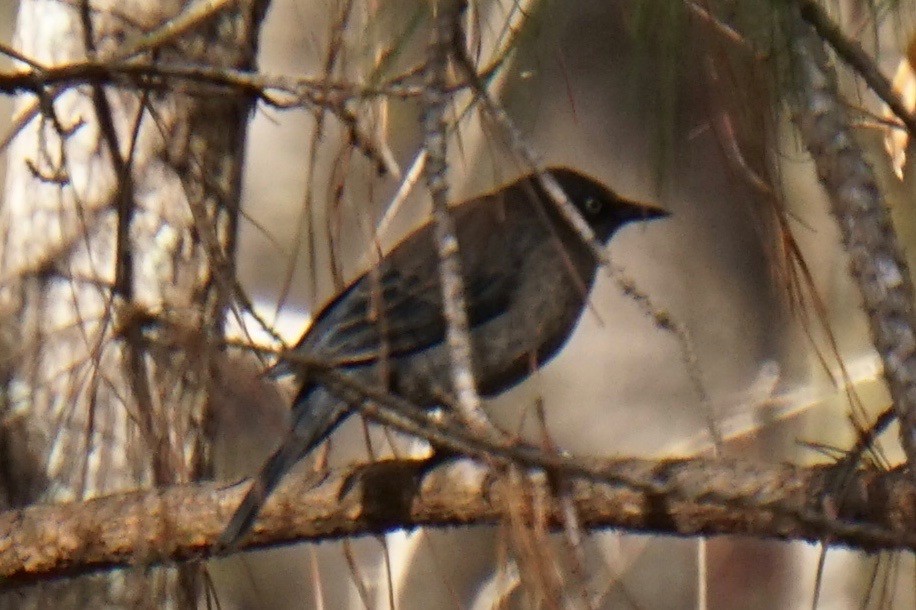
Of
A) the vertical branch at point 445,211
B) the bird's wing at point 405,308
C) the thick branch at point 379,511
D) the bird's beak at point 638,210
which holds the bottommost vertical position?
the thick branch at point 379,511

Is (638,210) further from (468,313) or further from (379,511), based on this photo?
(379,511)

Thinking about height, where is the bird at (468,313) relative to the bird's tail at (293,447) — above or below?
above

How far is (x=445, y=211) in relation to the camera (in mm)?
2215

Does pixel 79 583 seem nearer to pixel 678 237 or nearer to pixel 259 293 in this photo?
pixel 259 293

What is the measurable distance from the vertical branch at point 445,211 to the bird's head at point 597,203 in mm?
2265

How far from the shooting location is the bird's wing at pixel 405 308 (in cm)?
372

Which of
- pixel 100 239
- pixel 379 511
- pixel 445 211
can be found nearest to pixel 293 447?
pixel 379 511

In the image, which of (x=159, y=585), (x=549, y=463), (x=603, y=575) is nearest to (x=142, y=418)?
(x=159, y=585)

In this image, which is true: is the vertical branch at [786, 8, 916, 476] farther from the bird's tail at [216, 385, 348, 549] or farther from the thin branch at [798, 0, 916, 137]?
the bird's tail at [216, 385, 348, 549]

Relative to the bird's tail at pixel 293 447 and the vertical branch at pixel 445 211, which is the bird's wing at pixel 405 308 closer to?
the bird's tail at pixel 293 447

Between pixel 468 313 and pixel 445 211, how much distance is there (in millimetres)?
1812

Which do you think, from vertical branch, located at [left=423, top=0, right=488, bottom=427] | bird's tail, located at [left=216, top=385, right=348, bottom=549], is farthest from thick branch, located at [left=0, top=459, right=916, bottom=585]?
vertical branch, located at [left=423, top=0, right=488, bottom=427]

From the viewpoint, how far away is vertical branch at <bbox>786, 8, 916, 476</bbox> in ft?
6.56

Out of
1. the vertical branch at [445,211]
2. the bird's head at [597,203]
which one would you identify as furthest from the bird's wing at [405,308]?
the vertical branch at [445,211]
